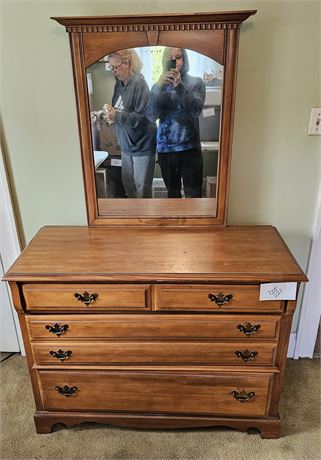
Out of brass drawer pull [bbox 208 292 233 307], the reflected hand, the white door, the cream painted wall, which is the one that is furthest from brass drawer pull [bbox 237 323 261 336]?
the white door

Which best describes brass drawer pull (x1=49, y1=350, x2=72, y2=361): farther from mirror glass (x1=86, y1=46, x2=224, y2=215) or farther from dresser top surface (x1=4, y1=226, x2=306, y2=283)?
mirror glass (x1=86, y1=46, x2=224, y2=215)

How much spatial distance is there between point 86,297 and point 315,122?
1.18 metres

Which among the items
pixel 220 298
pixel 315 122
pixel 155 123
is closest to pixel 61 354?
pixel 220 298

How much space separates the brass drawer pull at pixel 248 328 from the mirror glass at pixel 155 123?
0.57m

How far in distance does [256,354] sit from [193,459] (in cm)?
53

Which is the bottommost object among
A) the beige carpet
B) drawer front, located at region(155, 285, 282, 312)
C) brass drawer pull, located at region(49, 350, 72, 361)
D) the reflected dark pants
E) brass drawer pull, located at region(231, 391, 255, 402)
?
the beige carpet

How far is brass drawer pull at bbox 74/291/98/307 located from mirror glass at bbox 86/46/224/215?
1.52 feet

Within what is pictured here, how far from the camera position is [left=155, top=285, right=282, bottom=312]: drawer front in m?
1.31

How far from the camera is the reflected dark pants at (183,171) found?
60.5 inches

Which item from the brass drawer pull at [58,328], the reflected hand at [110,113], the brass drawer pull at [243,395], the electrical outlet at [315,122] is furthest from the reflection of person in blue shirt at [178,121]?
the brass drawer pull at [243,395]

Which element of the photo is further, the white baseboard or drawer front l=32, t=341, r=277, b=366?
the white baseboard

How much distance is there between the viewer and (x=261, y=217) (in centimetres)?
171

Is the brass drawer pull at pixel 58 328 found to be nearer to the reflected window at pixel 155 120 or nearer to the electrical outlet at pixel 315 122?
the reflected window at pixel 155 120

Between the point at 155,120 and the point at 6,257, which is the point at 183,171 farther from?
the point at 6,257
